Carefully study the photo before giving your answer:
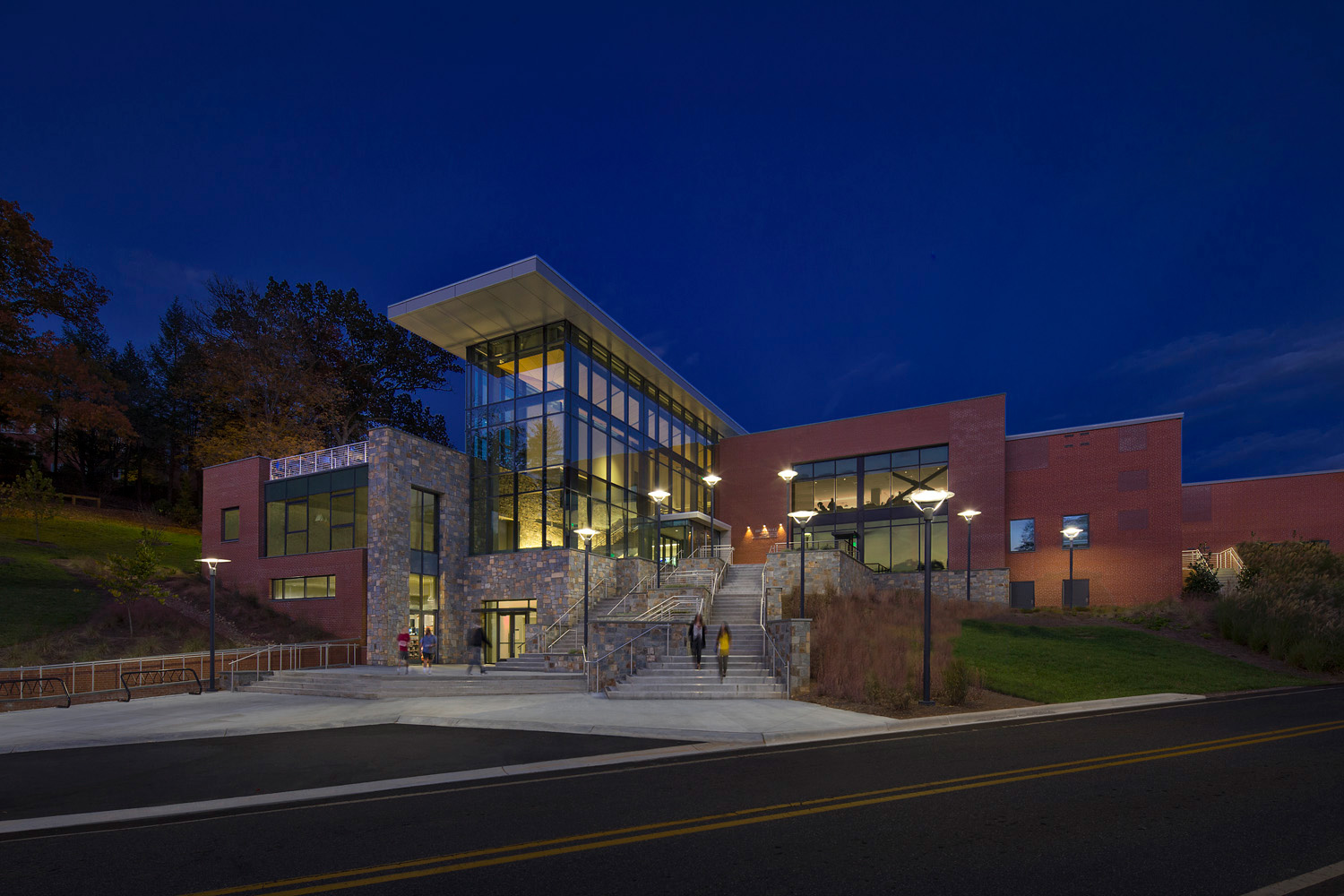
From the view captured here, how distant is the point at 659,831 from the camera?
6258 millimetres

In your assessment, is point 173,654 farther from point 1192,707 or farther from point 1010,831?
point 1192,707

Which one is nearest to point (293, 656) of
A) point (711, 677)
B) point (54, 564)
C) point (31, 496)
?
point (54, 564)

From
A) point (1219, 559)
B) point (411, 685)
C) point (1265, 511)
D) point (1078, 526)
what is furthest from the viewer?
point (1265, 511)

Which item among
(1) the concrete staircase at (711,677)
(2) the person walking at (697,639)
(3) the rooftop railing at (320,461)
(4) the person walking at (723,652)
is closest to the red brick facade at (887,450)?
(1) the concrete staircase at (711,677)

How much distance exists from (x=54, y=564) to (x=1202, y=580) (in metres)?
51.0

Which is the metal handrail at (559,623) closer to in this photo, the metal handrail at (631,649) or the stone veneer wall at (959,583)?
the metal handrail at (631,649)

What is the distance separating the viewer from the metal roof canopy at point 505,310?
1039 inches

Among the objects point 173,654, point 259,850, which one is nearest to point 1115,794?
point 259,850

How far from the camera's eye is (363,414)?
48.7 metres

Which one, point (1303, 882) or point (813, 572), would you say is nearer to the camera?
point (1303, 882)

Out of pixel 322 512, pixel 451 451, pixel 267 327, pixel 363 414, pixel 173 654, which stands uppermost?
pixel 267 327

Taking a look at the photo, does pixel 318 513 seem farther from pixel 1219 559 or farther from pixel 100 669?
pixel 1219 559

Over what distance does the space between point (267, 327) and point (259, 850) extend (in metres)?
44.8

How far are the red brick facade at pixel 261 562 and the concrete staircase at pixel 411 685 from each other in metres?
5.21
